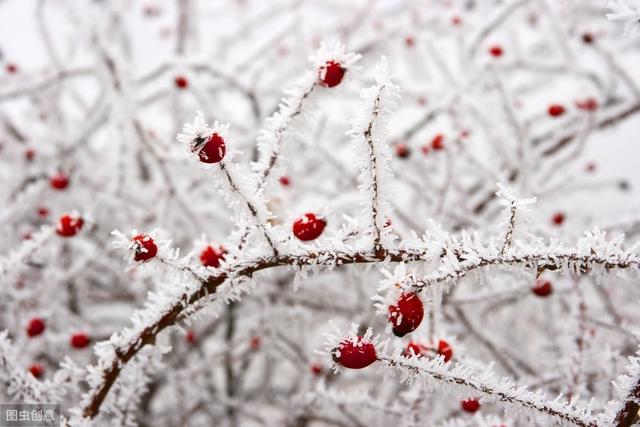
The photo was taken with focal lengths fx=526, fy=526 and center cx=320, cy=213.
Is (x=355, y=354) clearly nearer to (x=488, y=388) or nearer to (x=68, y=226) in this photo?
(x=488, y=388)

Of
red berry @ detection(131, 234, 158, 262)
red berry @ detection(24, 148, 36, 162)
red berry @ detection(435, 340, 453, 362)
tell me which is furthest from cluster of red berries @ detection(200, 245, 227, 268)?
red berry @ detection(24, 148, 36, 162)

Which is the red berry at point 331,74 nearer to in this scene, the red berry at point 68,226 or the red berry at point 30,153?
the red berry at point 68,226

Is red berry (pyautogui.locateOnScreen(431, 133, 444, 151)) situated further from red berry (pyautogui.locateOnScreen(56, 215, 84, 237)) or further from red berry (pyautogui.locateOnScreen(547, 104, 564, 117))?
red berry (pyautogui.locateOnScreen(56, 215, 84, 237))

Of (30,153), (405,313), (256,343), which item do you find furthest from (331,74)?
(30,153)

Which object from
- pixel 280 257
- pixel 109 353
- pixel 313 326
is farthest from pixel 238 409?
pixel 280 257

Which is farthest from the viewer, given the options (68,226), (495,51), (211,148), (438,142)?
(495,51)
